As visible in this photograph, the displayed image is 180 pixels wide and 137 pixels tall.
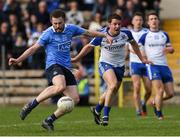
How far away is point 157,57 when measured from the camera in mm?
19047

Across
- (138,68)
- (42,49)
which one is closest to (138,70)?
(138,68)

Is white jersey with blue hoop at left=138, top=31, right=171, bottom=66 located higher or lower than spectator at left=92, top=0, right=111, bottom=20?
lower

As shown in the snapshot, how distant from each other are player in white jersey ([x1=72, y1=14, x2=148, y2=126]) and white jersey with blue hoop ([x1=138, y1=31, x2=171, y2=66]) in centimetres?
191

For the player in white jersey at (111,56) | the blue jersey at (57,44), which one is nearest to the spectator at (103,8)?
the player in white jersey at (111,56)

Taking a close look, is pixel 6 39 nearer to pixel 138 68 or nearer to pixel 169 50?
pixel 138 68

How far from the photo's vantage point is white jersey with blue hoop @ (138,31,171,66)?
62.5 feet

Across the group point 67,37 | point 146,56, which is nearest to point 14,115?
point 146,56

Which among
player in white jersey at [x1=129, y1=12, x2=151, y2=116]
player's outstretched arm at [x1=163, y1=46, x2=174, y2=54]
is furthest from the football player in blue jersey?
player in white jersey at [x1=129, y1=12, x2=151, y2=116]

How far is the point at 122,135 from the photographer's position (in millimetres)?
13578

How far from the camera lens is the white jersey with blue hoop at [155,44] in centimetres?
1906

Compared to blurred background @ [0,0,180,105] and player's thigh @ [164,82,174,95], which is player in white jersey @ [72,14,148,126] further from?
blurred background @ [0,0,180,105]

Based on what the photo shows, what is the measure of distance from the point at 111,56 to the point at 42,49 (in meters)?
9.66

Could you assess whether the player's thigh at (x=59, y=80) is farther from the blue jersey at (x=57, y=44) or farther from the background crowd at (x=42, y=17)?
the background crowd at (x=42, y=17)

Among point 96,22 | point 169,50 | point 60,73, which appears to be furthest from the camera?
point 96,22
